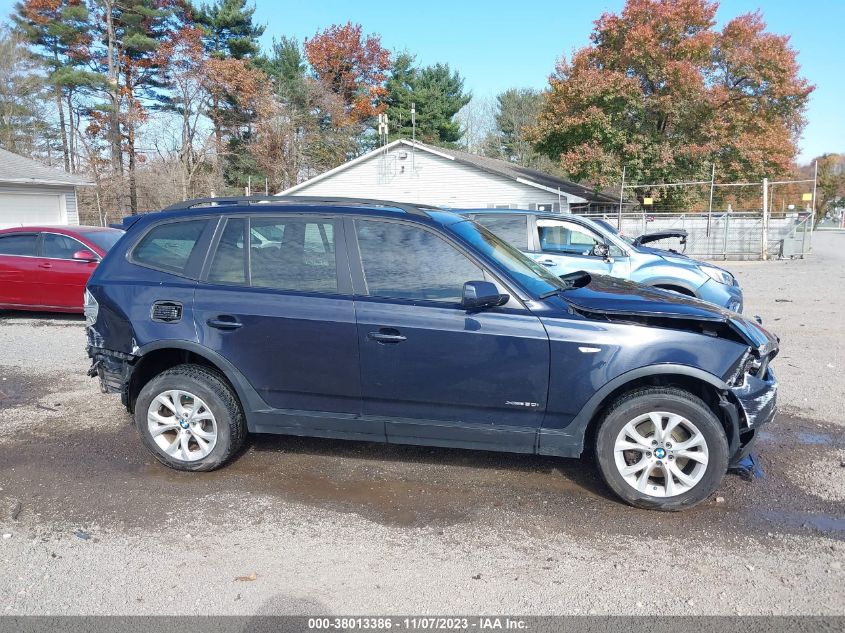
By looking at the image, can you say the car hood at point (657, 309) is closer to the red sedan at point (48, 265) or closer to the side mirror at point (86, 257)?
the side mirror at point (86, 257)

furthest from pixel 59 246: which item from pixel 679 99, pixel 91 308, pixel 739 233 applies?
pixel 679 99

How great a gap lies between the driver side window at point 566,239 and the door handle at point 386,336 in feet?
16.3

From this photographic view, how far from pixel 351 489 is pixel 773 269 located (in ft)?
60.6

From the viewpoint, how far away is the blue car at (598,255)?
8070mm

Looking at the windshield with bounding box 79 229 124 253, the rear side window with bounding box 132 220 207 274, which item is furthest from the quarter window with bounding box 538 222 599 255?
the windshield with bounding box 79 229 124 253

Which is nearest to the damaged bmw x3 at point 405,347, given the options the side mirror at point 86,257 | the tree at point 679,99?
the side mirror at point 86,257

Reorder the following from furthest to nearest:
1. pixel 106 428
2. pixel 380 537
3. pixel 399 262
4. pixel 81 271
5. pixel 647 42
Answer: pixel 647 42 → pixel 81 271 → pixel 106 428 → pixel 399 262 → pixel 380 537

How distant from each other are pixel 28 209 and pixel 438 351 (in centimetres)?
2389

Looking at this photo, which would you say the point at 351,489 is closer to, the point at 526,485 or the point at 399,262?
the point at 526,485

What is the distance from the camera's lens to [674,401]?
373 centimetres

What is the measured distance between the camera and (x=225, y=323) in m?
4.24

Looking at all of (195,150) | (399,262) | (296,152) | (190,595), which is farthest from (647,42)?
→ (190,595)

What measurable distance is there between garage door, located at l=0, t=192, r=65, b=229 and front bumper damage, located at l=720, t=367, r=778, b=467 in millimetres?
24091

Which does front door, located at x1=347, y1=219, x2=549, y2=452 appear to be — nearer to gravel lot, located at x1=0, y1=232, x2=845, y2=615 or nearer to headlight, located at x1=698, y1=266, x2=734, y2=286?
gravel lot, located at x1=0, y1=232, x2=845, y2=615
